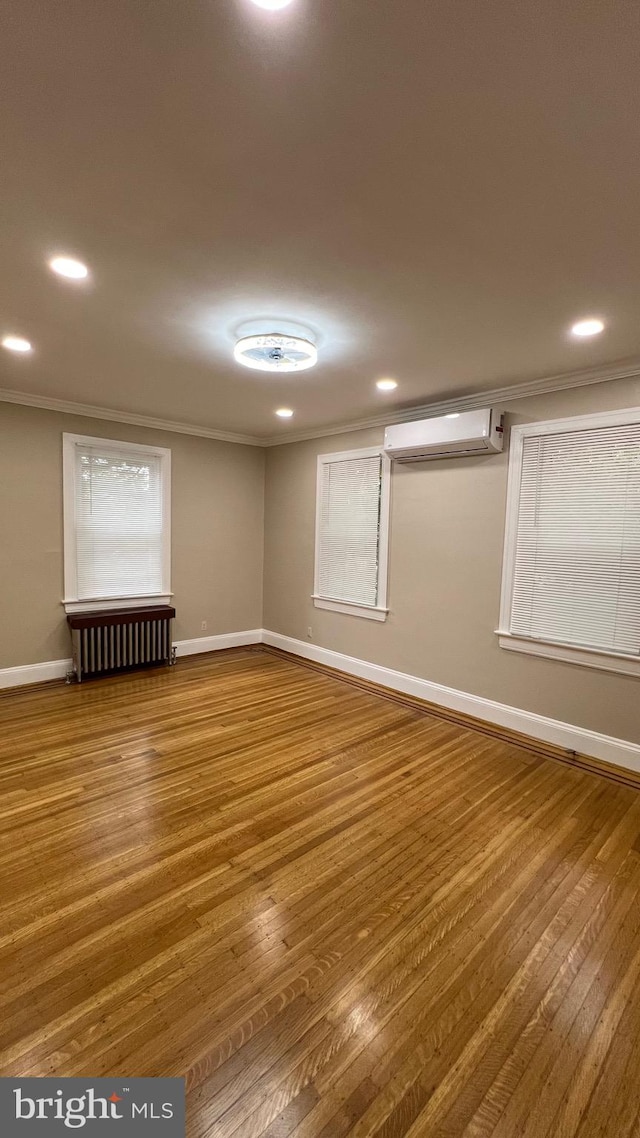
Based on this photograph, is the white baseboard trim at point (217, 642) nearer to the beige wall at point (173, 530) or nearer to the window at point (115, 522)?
the beige wall at point (173, 530)

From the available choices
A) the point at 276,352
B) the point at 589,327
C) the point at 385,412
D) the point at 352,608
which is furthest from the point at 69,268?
the point at 352,608

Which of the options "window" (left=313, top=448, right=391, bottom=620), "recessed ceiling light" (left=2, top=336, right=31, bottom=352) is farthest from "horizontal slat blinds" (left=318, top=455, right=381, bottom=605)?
"recessed ceiling light" (left=2, top=336, right=31, bottom=352)

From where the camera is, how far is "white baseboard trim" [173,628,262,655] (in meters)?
5.80

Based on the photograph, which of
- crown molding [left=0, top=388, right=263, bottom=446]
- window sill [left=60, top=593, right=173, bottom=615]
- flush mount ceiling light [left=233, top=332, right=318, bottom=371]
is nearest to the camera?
flush mount ceiling light [left=233, top=332, right=318, bottom=371]

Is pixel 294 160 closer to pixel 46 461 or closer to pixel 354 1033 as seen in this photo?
pixel 354 1033

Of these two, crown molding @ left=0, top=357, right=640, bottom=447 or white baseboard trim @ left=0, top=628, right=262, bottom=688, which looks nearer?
crown molding @ left=0, top=357, right=640, bottom=447

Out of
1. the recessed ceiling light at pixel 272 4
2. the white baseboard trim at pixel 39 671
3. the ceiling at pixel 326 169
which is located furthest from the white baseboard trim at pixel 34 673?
the recessed ceiling light at pixel 272 4

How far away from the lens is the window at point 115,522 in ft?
15.8

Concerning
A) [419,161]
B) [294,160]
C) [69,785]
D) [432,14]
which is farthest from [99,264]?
[69,785]

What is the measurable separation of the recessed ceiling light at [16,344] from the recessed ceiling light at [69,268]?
1.11 metres

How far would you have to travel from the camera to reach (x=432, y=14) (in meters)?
1.02

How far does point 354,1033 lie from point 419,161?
279 cm

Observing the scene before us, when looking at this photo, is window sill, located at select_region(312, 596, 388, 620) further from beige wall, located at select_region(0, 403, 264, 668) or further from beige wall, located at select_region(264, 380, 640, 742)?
beige wall, located at select_region(0, 403, 264, 668)

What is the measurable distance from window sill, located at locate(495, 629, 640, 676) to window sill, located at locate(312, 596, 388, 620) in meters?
1.33
